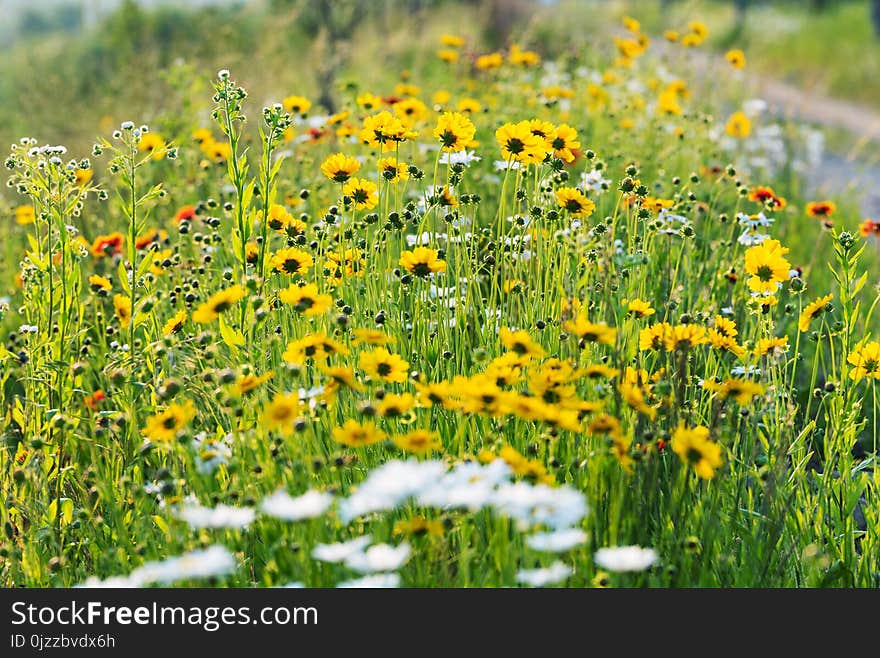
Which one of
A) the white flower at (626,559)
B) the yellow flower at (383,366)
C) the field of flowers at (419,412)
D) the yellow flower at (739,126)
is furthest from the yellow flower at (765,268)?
the yellow flower at (739,126)

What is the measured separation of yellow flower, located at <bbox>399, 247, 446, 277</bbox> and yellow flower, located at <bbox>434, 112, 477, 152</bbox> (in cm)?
36

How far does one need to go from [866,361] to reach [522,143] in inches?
40.3

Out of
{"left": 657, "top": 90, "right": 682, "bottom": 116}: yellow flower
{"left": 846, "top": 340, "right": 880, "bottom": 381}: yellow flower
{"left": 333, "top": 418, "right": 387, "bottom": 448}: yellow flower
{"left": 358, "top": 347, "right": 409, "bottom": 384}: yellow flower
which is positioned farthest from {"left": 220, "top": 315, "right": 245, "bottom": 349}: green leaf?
{"left": 657, "top": 90, "right": 682, "bottom": 116}: yellow flower

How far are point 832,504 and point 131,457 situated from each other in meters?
1.81

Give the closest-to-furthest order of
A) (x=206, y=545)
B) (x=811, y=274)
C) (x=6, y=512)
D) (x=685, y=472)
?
(x=206, y=545), (x=685, y=472), (x=6, y=512), (x=811, y=274)

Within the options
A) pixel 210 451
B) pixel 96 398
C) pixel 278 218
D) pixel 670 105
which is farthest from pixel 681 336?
pixel 670 105

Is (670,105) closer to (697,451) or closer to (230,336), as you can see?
(230,336)

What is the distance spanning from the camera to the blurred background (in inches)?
257

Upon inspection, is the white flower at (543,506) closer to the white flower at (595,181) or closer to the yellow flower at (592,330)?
the yellow flower at (592,330)

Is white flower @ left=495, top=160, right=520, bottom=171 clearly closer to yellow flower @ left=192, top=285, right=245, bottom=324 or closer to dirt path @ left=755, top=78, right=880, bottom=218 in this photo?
yellow flower @ left=192, top=285, right=245, bottom=324

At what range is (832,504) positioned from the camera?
2402mm
